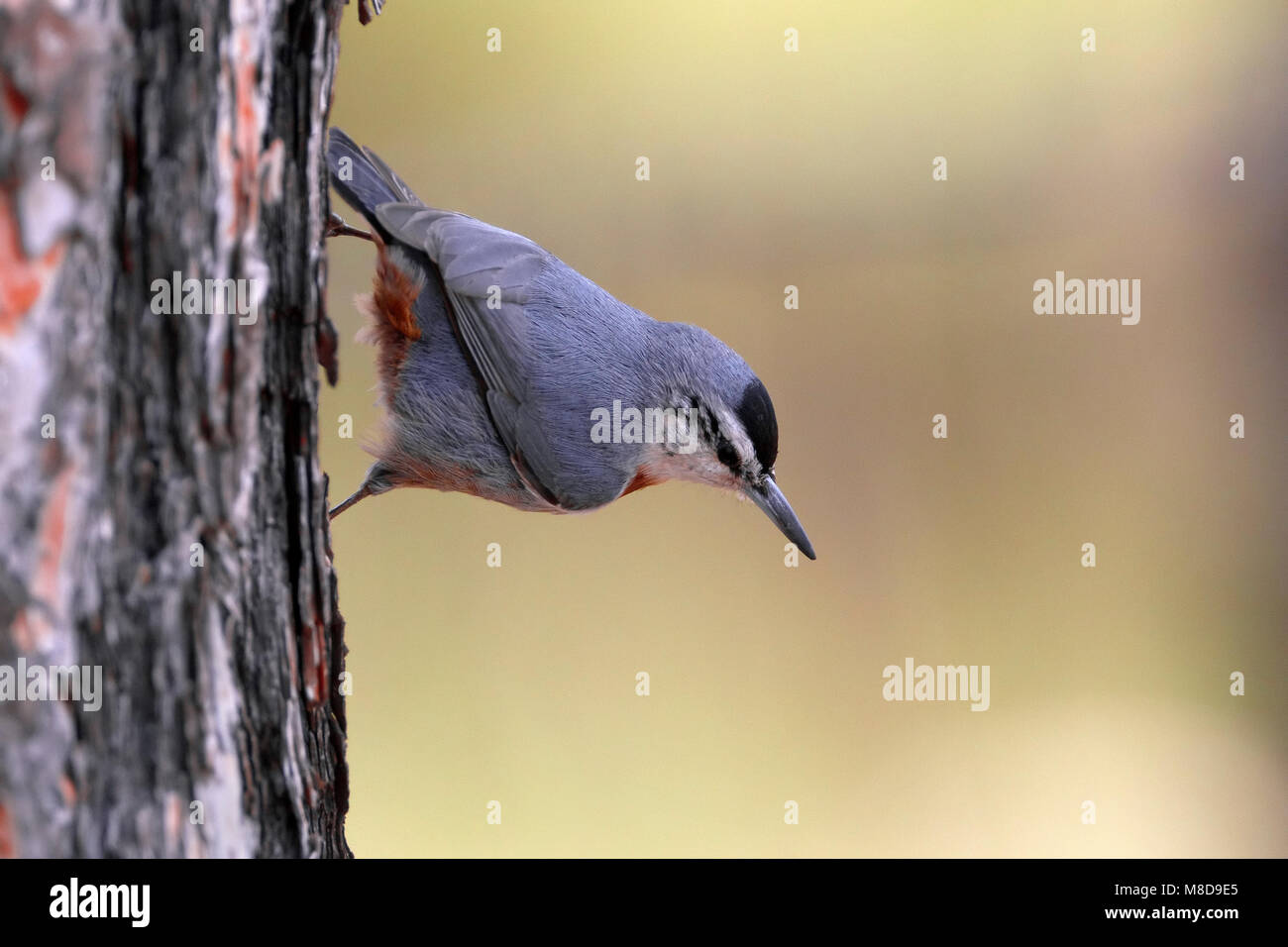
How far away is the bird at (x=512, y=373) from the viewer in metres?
2.02

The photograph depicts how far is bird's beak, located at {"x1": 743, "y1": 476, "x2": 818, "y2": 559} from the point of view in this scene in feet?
7.64

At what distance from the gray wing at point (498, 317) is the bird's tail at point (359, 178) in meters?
0.08

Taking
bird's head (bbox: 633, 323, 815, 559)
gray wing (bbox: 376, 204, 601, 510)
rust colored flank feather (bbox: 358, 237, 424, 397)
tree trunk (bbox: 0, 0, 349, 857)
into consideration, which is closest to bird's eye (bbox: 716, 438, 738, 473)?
bird's head (bbox: 633, 323, 815, 559)

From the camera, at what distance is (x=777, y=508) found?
2.34 m

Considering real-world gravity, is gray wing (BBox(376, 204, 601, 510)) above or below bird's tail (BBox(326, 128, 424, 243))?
below

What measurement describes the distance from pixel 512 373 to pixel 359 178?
50cm

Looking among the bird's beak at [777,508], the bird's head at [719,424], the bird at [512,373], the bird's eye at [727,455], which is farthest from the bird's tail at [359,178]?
the bird's beak at [777,508]

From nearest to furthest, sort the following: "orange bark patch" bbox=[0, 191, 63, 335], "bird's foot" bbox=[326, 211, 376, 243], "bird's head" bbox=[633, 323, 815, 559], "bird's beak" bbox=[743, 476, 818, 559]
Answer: "orange bark patch" bbox=[0, 191, 63, 335] < "bird's foot" bbox=[326, 211, 376, 243] < "bird's head" bbox=[633, 323, 815, 559] < "bird's beak" bbox=[743, 476, 818, 559]

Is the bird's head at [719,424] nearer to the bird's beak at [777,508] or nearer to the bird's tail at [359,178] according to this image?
the bird's beak at [777,508]

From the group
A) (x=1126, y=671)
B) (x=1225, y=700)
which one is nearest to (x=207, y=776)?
(x=1126, y=671)

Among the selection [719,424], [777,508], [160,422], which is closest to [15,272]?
[160,422]

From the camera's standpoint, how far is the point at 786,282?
10.9 feet

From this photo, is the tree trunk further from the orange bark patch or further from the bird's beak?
the bird's beak

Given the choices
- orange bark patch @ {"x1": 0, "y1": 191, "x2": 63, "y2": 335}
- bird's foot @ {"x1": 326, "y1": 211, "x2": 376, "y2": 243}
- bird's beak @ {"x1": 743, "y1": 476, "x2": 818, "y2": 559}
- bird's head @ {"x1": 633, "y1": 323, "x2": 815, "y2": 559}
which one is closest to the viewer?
orange bark patch @ {"x1": 0, "y1": 191, "x2": 63, "y2": 335}
